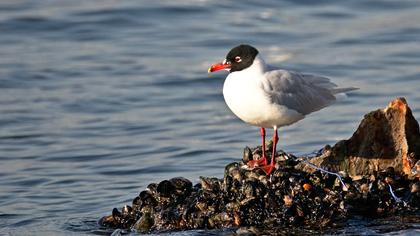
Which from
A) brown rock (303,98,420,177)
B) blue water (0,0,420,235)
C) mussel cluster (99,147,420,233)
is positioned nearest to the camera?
mussel cluster (99,147,420,233)

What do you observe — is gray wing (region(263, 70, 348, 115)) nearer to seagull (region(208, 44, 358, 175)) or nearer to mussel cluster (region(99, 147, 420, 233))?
seagull (region(208, 44, 358, 175))

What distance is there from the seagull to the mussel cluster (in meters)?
0.32

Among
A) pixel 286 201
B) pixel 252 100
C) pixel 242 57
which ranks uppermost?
pixel 242 57

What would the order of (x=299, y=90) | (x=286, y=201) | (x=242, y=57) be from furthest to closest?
(x=299, y=90) < (x=242, y=57) < (x=286, y=201)

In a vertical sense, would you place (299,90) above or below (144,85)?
above

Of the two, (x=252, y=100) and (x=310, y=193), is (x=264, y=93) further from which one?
(x=310, y=193)

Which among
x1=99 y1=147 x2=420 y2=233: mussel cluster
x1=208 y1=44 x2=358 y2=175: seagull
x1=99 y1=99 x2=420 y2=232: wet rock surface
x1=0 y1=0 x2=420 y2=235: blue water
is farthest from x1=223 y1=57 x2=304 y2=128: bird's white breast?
x1=0 y1=0 x2=420 y2=235: blue water

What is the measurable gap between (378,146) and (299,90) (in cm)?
100

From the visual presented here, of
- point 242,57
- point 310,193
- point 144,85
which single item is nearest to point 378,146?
point 310,193

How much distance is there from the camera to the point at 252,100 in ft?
28.0

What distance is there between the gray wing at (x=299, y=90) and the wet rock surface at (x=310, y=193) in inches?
23.6

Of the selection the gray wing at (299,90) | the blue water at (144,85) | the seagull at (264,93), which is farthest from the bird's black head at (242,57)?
the blue water at (144,85)

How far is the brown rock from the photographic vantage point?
8.24 m

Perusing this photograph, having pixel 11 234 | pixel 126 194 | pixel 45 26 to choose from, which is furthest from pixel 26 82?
pixel 11 234
